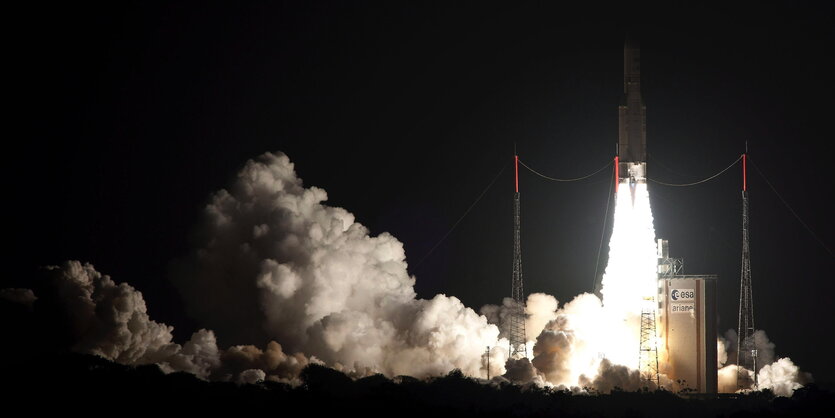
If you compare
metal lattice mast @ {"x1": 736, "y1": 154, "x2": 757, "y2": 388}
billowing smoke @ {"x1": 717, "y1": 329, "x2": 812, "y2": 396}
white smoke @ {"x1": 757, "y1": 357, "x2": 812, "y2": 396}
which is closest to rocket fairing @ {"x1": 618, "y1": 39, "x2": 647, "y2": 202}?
metal lattice mast @ {"x1": 736, "y1": 154, "x2": 757, "y2": 388}

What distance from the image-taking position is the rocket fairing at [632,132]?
74.1 m

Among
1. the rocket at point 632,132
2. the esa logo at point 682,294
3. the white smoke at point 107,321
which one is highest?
the rocket at point 632,132

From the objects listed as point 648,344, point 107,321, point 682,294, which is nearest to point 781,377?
point 648,344

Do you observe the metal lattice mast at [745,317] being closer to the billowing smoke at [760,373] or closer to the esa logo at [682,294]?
the billowing smoke at [760,373]

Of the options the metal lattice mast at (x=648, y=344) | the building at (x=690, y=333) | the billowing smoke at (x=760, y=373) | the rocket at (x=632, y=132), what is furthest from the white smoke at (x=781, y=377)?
the rocket at (x=632, y=132)

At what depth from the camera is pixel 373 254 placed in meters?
80.9

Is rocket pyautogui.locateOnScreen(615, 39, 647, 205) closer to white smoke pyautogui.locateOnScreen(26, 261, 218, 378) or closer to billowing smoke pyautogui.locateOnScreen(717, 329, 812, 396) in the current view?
billowing smoke pyautogui.locateOnScreen(717, 329, 812, 396)

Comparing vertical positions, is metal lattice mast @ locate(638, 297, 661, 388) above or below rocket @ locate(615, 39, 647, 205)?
below

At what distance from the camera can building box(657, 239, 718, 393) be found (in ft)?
236

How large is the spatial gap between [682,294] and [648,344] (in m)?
2.35

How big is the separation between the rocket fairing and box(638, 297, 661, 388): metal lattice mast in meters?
5.14

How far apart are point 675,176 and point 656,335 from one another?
2099cm

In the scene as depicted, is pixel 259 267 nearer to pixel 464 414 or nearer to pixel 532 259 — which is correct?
pixel 464 414

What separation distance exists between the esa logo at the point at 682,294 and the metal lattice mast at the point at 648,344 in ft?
2.69
